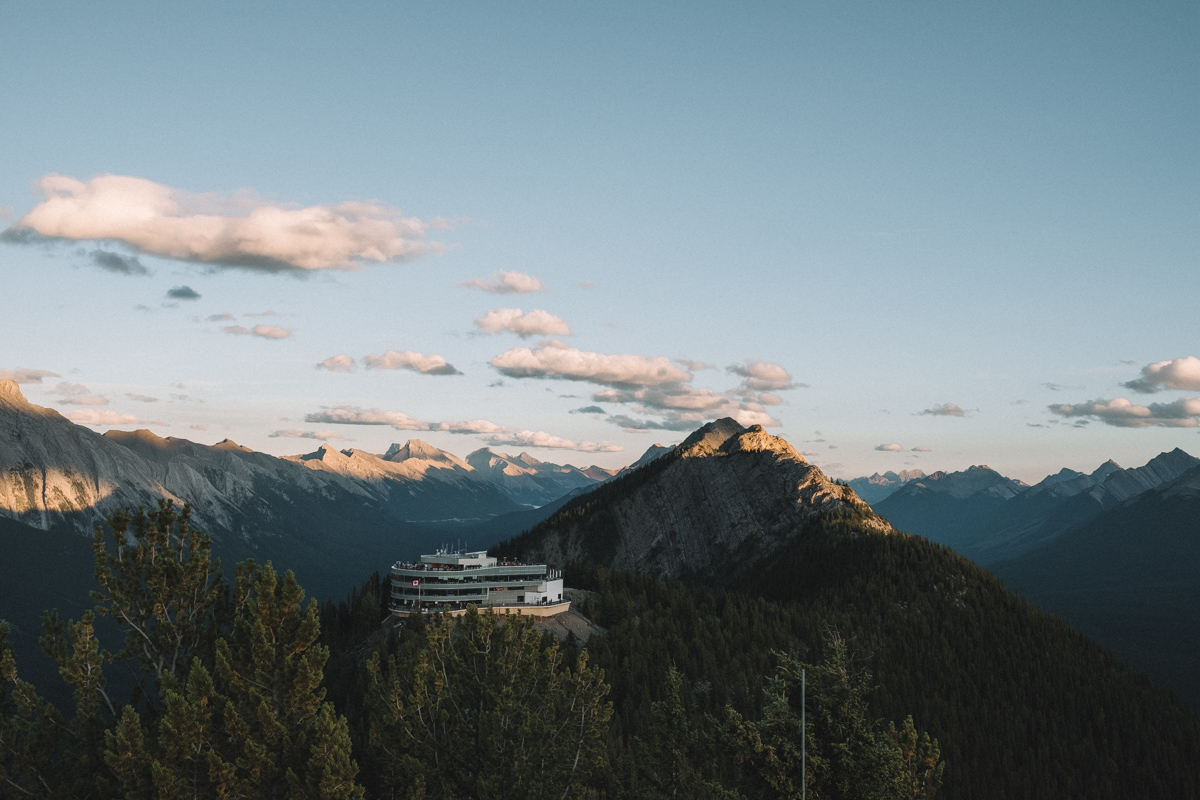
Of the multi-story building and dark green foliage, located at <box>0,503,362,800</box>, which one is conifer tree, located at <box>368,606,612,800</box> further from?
the multi-story building

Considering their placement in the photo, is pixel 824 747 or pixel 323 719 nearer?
pixel 323 719

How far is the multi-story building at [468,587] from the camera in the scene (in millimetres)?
189250

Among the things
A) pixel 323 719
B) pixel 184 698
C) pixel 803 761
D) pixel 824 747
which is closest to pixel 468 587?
pixel 184 698

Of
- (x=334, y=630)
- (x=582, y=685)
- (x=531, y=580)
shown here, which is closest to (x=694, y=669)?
(x=531, y=580)

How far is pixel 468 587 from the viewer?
7633 inches

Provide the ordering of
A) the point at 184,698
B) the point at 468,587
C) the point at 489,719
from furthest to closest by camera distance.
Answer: the point at 468,587
the point at 489,719
the point at 184,698

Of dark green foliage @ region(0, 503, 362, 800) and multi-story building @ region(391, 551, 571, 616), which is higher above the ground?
dark green foliage @ region(0, 503, 362, 800)

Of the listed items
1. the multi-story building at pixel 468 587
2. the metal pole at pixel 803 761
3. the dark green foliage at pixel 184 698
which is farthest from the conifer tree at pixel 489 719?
the multi-story building at pixel 468 587

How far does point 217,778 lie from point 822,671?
35.5 meters

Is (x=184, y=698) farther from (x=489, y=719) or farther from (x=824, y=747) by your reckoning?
(x=824, y=747)

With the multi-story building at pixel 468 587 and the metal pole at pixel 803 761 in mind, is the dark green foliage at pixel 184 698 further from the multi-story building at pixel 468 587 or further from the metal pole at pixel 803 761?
the multi-story building at pixel 468 587

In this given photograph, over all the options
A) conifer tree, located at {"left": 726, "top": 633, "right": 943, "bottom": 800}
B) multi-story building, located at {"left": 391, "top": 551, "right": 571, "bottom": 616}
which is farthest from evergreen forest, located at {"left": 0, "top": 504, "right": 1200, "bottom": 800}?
multi-story building, located at {"left": 391, "top": 551, "right": 571, "bottom": 616}

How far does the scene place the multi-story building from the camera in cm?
18925

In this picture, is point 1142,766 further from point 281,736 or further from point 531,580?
point 281,736
